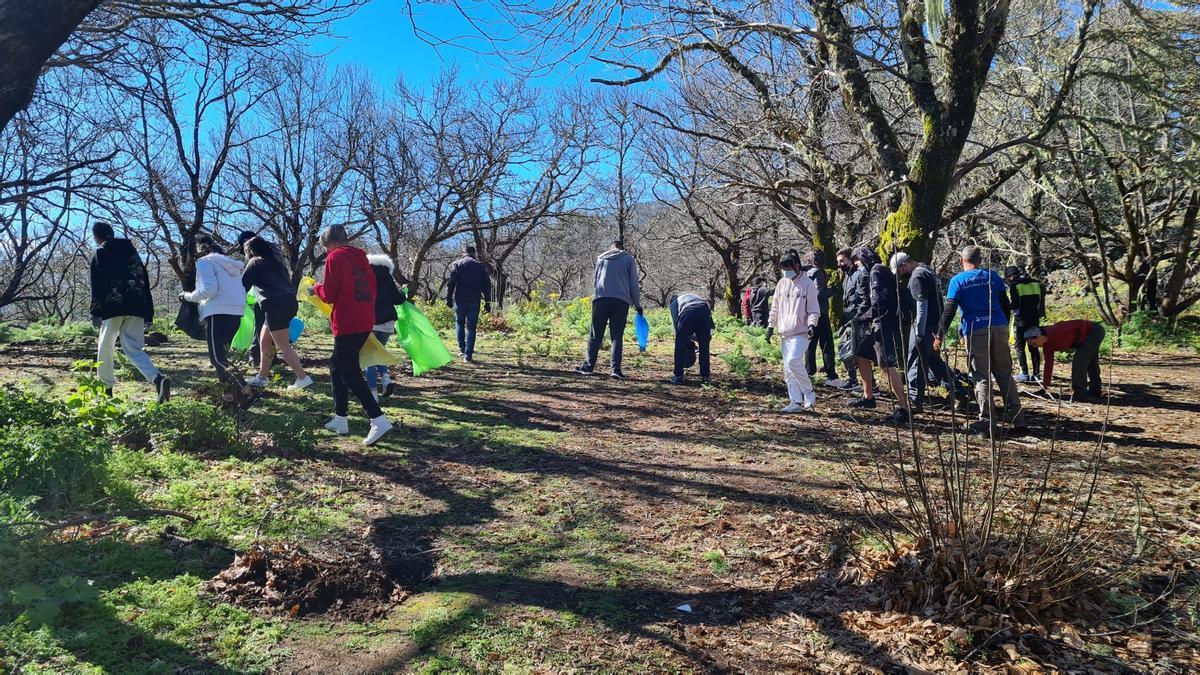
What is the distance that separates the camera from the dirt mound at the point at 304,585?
301 centimetres

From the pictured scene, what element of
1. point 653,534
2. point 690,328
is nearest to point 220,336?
point 653,534

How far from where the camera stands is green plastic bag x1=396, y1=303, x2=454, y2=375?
6.91 meters

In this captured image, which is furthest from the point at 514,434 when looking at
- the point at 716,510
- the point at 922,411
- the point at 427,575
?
the point at 922,411

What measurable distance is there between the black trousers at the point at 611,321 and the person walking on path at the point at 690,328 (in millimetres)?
714

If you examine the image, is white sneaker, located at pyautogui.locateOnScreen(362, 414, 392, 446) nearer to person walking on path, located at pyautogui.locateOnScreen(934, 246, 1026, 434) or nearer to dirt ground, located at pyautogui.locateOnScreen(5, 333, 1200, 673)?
dirt ground, located at pyautogui.locateOnScreen(5, 333, 1200, 673)

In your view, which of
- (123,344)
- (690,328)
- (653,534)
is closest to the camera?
(653,534)

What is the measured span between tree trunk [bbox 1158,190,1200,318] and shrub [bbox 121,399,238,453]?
15766 mm

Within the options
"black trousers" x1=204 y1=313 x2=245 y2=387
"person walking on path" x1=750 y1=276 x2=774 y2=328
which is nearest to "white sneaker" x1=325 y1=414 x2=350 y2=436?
"black trousers" x1=204 y1=313 x2=245 y2=387

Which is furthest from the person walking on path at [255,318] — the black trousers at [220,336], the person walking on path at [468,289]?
the person walking on path at [468,289]

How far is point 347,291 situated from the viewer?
5.41 m

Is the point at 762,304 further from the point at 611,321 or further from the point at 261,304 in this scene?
the point at 261,304

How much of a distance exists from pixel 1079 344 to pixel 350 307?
8.26 m

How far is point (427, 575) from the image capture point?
341 centimetres

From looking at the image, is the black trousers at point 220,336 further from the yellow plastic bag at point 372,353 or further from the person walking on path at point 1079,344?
the person walking on path at point 1079,344
